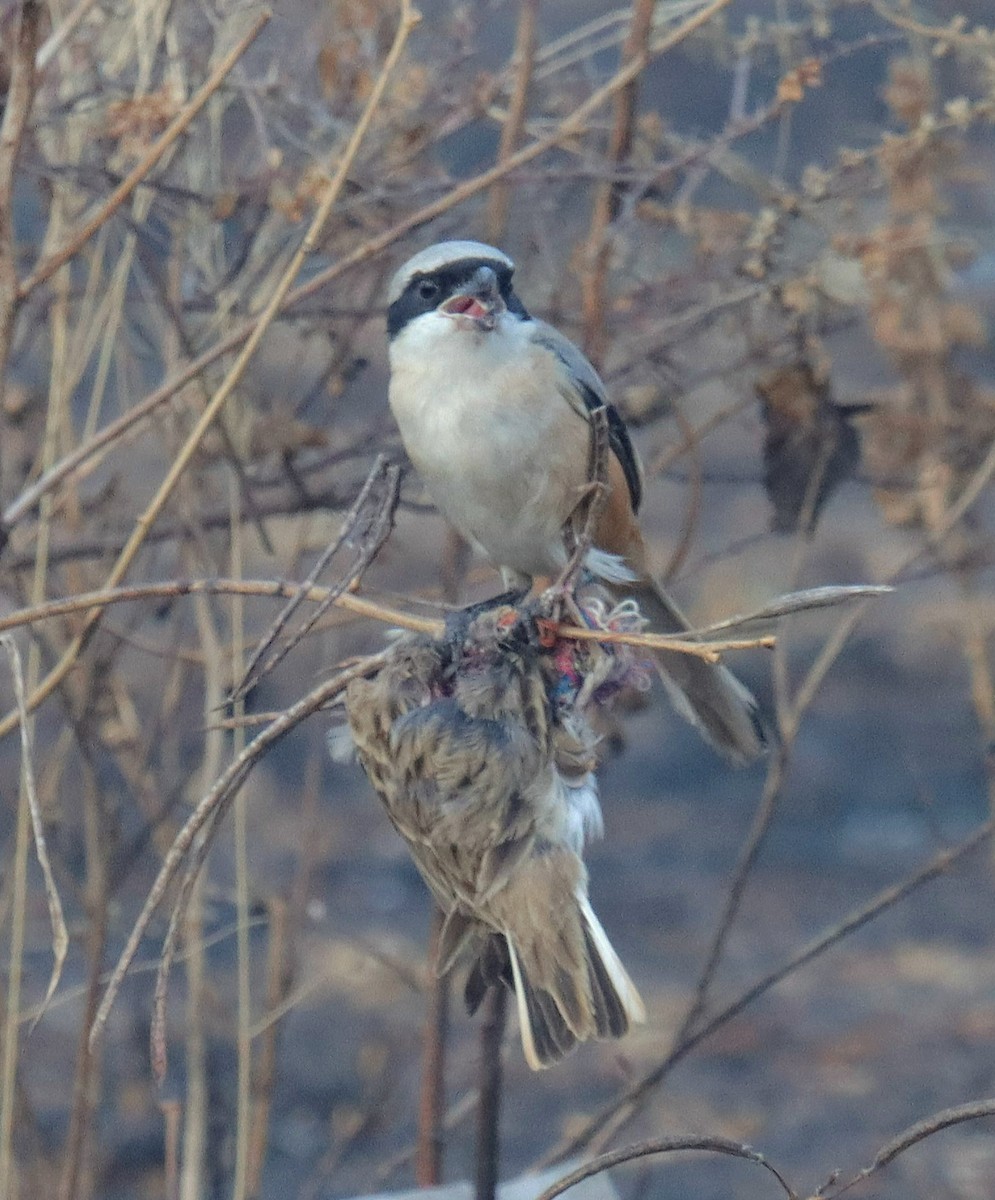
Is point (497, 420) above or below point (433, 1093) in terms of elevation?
above

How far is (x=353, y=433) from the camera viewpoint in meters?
3.80

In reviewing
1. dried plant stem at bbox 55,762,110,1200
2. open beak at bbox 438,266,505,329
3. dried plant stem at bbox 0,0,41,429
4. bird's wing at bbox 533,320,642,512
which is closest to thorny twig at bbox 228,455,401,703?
dried plant stem at bbox 0,0,41,429

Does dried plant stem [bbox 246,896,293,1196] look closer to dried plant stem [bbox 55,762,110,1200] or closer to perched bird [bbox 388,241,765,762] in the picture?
dried plant stem [bbox 55,762,110,1200]

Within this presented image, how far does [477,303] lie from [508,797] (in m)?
1.02

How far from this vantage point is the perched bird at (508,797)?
1547 millimetres

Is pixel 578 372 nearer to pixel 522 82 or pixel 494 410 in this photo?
pixel 494 410

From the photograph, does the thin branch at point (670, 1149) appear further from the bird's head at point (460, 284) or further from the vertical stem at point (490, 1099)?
the bird's head at point (460, 284)

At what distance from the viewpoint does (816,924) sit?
563 cm

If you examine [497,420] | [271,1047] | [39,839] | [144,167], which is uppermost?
[144,167]

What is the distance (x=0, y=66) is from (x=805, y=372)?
1.47 m

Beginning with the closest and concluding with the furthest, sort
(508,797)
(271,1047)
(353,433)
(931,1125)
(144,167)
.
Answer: (931,1125)
(508,797)
(144,167)
(271,1047)
(353,433)

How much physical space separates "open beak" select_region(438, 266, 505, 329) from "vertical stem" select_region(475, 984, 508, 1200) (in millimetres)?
969

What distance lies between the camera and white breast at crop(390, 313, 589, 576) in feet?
8.14

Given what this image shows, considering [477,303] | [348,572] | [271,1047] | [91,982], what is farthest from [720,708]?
[271,1047]
